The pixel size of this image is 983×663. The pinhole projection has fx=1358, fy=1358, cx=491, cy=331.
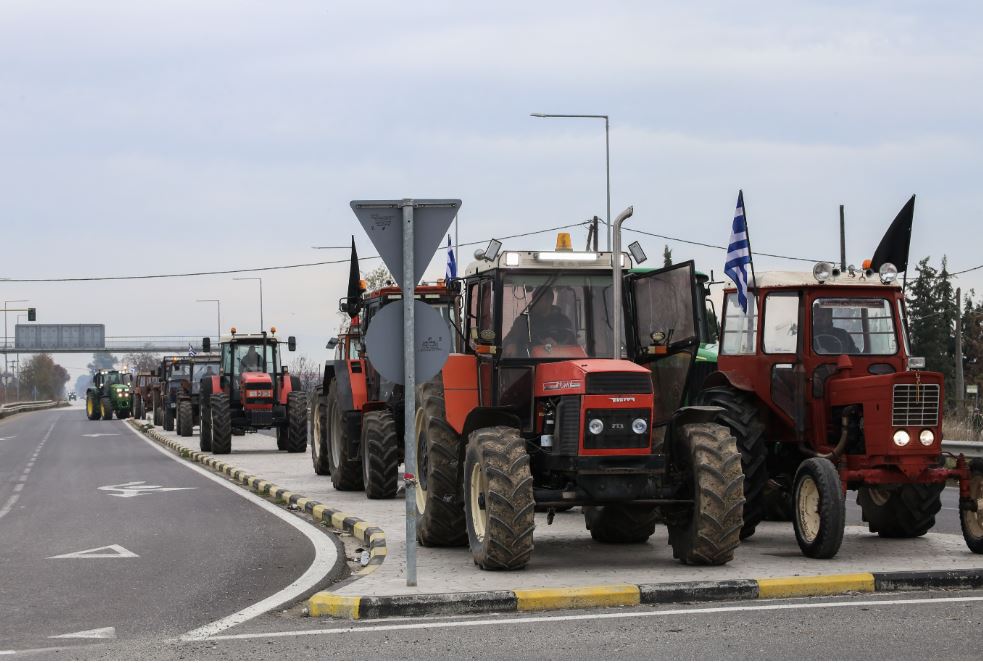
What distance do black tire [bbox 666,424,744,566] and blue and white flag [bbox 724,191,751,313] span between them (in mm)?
3444

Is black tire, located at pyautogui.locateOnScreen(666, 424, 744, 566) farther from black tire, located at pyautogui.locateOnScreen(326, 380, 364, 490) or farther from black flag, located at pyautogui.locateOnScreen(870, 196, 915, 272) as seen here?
black tire, located at pyautogui.locateOnScreen(326, 380, 364, 490)

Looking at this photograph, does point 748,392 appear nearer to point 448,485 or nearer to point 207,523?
→ point 448,485

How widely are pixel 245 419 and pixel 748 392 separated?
69.4 feet

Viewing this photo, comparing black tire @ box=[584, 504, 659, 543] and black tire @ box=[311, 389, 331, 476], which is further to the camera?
black tire @ box=[311, 389, 331, 476]

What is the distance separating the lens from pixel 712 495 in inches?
408

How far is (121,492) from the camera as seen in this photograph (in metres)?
21.0

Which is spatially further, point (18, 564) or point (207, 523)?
point (207, 523)

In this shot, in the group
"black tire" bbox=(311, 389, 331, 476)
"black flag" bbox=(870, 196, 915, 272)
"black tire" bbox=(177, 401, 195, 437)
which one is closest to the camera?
"black flag" bbox=(870, 196, 915, 272)

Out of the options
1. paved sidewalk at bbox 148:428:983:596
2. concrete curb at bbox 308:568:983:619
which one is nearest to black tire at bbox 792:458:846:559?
paved sidewalk at bbox 148:428:983:596

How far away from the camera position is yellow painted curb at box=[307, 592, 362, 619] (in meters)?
9.01

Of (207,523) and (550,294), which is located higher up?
(550,294)

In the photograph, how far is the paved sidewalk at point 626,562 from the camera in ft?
32.6

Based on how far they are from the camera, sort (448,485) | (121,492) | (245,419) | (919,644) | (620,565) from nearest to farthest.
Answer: (919,644) → (620,565) → (448,485) → (121,492) → (245,419)

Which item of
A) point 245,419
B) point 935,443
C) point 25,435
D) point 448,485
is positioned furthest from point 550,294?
point 25,435
